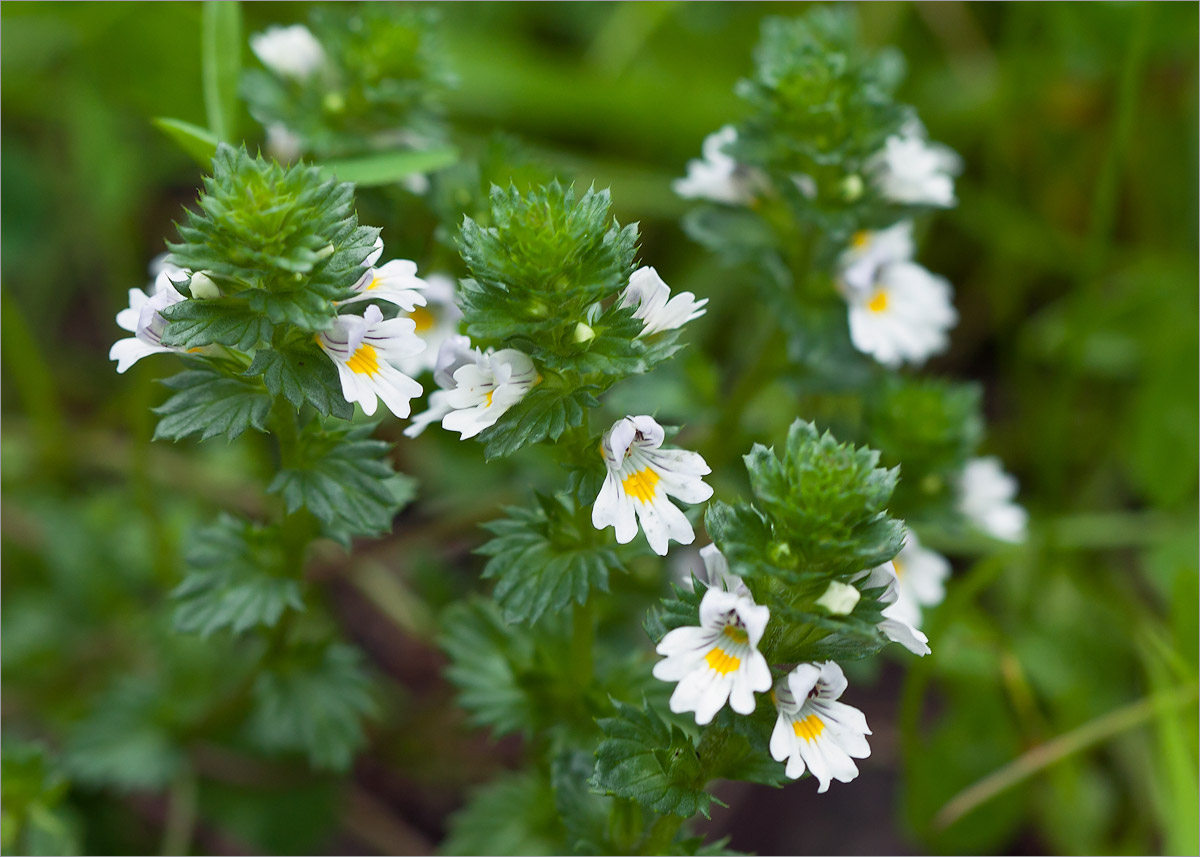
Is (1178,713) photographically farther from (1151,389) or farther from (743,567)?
(743,567)

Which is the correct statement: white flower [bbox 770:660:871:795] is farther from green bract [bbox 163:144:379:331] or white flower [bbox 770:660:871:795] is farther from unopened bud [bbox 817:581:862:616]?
green bract [bbox 163:144:379:331]

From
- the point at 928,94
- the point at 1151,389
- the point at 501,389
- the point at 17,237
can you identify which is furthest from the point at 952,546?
the point at 17,237

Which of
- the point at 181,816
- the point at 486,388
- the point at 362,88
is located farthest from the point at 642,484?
the point at 181,816

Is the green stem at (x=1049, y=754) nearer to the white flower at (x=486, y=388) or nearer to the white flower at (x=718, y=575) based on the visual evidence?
the white flower at (x=718, y=575)

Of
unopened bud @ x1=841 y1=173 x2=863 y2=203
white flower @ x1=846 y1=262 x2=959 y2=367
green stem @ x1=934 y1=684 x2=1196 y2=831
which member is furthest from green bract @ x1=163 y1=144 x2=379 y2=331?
green stem @ x1=934 y1=684 x2=1196 y2=831

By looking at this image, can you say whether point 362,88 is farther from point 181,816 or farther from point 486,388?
point 181,816

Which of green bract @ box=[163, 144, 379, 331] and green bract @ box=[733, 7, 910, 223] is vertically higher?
green bract @ box=[733, 7, 910, 223]
